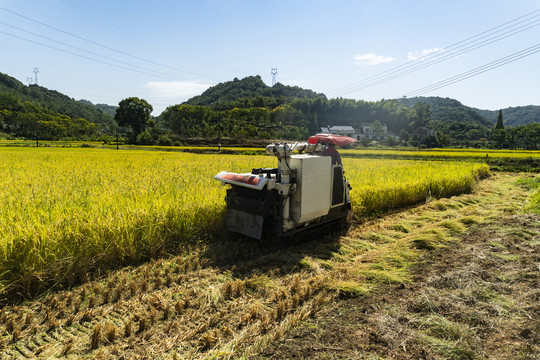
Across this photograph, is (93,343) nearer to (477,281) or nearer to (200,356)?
(200,356)

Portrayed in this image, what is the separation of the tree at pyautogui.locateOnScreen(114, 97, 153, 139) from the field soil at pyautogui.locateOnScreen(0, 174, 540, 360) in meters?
69.7

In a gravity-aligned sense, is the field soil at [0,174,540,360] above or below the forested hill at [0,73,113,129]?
below

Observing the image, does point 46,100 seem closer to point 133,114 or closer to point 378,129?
point 133,114

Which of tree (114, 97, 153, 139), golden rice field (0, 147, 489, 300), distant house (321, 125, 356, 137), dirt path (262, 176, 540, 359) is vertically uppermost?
tree (114, 97, 153, 139)

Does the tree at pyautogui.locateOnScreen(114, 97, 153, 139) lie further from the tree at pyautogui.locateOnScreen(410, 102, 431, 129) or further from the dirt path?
the dirt path

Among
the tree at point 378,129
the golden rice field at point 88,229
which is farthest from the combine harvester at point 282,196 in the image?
the tree at point 378,129

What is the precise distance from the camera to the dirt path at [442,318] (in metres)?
2.40

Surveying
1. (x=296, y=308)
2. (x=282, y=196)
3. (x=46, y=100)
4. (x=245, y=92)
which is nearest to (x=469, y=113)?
(x=245, y=92)

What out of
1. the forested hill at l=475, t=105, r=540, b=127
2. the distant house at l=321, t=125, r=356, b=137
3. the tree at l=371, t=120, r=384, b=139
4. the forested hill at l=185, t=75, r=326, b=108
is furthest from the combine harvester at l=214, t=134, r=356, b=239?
the forested hill at l=475, t=105, r=540, b=127

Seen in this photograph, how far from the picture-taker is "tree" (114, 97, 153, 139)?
6700cm

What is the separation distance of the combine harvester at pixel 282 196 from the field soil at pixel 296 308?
1.36 ft

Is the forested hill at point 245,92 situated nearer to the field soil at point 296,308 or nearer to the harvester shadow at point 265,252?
the harvester shadow at point 265,252

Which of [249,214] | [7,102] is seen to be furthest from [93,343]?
[7,102]

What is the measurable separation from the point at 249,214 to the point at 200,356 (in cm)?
233
